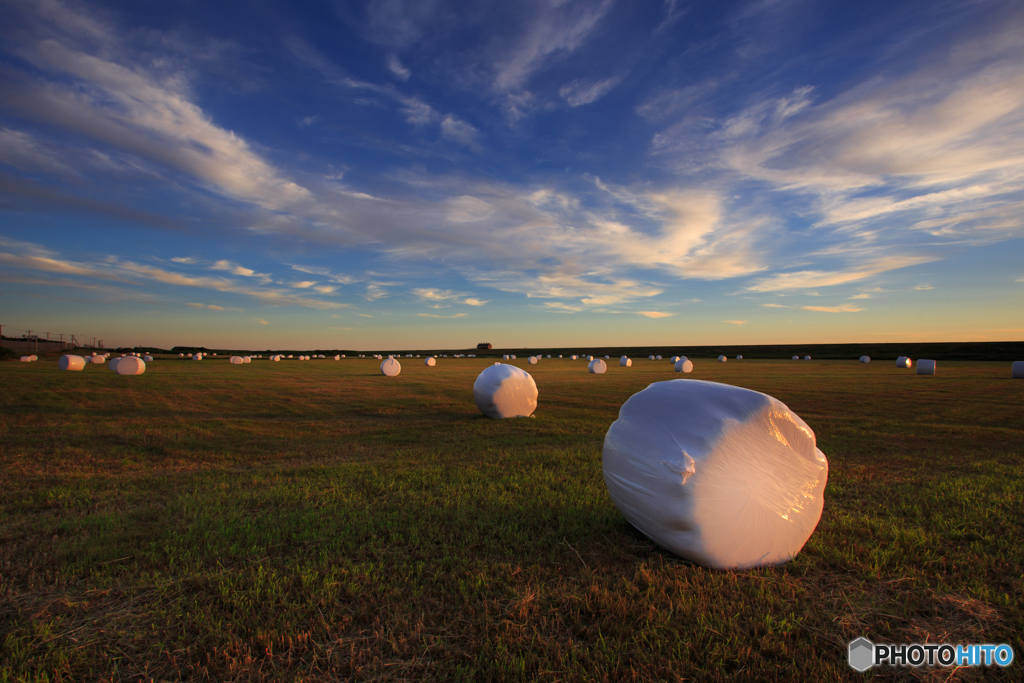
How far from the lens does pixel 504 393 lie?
1460cm

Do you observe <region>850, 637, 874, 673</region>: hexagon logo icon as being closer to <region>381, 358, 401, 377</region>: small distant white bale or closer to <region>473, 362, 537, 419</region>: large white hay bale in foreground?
<region>473, 362, 537, 419</region>: large white hay bale in foreground

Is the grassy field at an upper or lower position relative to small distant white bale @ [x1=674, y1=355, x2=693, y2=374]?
lower

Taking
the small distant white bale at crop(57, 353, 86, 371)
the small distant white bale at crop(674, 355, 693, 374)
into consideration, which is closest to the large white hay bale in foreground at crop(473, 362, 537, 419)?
the small distant white bale at crop(674, 355, 693, 374)

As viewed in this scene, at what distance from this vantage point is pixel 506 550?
482 centimetres

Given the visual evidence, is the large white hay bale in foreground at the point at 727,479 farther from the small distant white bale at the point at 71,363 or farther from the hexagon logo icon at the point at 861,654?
the small distant white bale at the point at 71,363

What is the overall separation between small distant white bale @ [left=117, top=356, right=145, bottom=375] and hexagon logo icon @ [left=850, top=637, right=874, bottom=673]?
140 feet

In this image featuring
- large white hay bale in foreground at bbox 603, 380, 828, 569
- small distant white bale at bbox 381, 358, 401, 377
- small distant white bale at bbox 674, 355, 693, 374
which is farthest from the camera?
small distant white bale at bbox 674, 355, 693, 374

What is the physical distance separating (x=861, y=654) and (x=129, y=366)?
43.1 m

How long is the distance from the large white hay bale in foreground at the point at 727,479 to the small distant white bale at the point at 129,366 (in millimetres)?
40916

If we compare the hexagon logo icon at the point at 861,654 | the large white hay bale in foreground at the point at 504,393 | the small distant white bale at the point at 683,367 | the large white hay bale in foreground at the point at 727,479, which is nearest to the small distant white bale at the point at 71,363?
the large white hay bale in foreground at the point at 504,393

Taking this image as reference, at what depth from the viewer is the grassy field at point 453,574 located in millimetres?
3188

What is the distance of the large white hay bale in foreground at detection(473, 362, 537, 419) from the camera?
14562 mm

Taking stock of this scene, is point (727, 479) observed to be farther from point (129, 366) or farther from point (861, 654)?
point (129, 366)

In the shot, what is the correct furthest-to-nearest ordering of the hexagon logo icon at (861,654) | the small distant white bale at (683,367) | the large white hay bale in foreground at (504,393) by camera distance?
the small distant white bale at (683,367), the large white hay bale in foreground at (504,393), the hexagon logo icon at (861,654)
